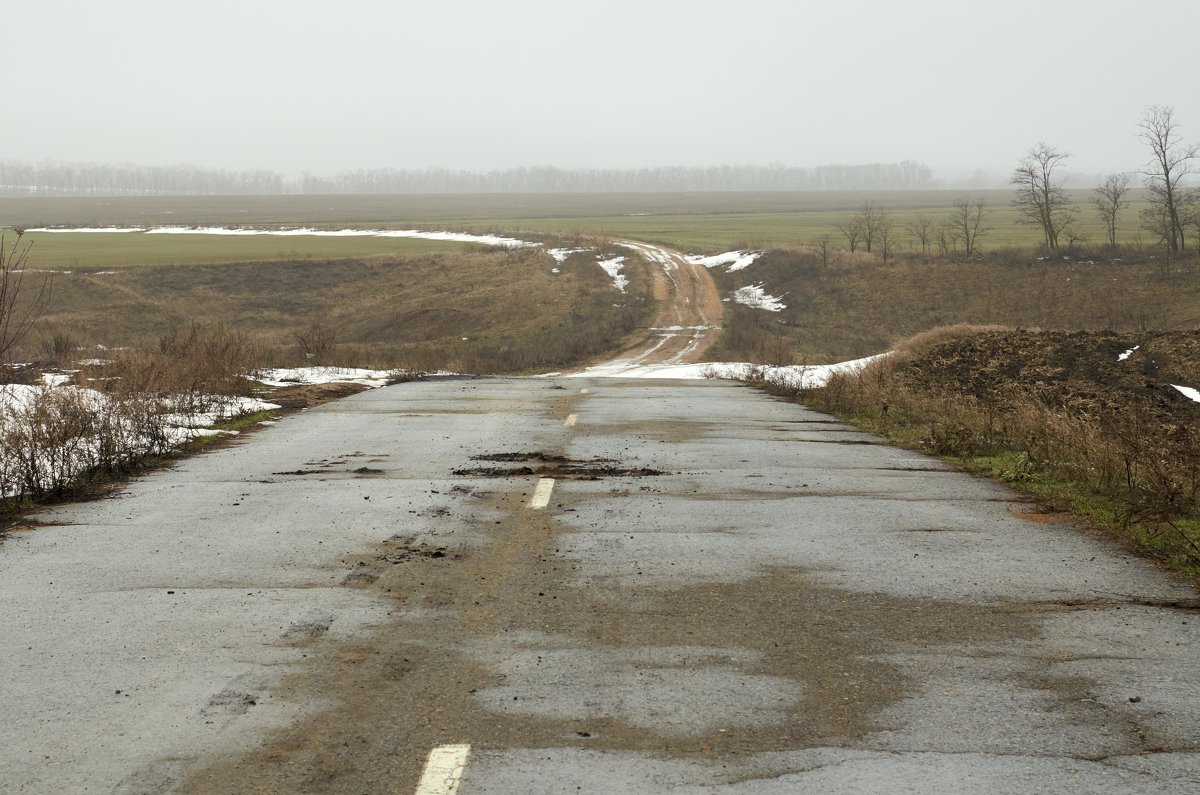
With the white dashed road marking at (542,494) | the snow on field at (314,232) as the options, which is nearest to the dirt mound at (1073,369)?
the white dashed road marking at (542,494)

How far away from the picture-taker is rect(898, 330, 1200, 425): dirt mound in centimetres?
2394

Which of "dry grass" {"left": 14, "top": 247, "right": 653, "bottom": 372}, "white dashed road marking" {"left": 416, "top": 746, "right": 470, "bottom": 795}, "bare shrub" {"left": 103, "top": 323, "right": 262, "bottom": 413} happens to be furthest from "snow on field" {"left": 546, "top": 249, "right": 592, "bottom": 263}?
"white dashed road marking" {"left": 416, "top": 746, "right": 470, "bottom": 795}

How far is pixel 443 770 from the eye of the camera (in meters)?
4.44

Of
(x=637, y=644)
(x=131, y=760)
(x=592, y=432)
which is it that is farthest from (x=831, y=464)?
(x=131, y=760)

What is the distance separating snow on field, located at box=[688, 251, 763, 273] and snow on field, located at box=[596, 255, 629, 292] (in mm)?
6428

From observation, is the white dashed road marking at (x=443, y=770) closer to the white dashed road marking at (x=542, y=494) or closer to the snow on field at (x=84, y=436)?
the white dashed road marking at (x=542, y=494)

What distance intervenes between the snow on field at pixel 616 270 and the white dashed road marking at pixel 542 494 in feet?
183

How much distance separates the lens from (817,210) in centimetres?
17262

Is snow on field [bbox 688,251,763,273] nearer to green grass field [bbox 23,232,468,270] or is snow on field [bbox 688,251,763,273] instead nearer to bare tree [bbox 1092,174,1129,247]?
green grass field [bbox 23,232,468,270]

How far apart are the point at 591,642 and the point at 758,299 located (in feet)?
202

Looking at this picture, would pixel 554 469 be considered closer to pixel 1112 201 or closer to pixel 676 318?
pixel 676 318

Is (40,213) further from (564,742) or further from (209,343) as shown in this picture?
(564,742)

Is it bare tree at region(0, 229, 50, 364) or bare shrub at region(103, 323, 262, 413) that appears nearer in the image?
bare tree at region(0, 229, 50, 364)

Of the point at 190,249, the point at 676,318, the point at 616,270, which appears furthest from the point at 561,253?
the point at 190,249
